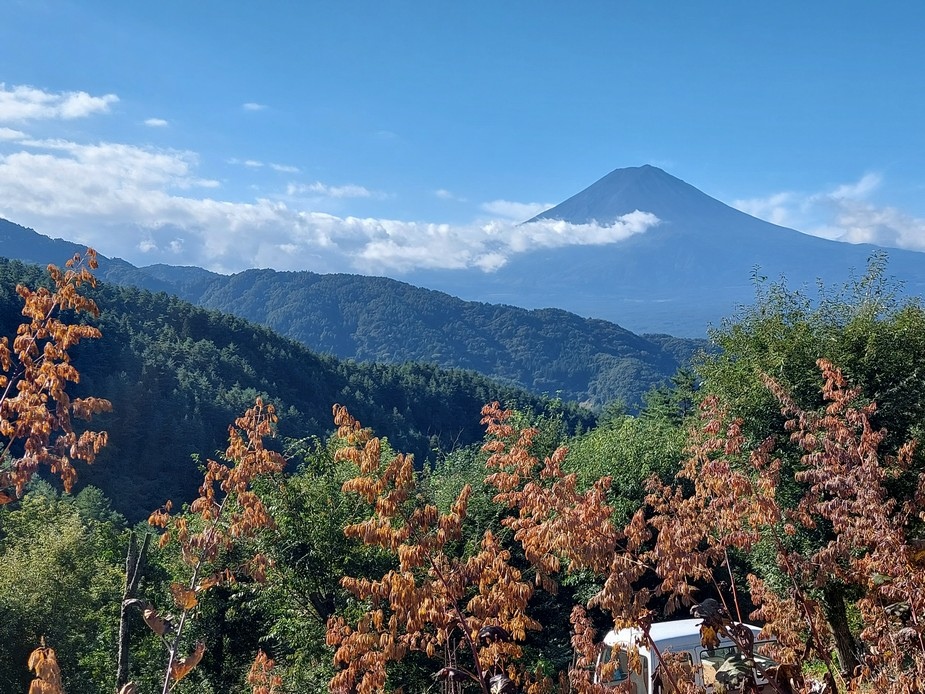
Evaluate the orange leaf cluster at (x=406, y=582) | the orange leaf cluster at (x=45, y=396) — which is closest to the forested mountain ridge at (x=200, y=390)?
the orange leaf cluster at (x=406, y=582)

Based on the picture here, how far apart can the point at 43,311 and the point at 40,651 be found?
2.16m

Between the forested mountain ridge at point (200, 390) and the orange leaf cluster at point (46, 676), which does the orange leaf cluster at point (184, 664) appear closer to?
the orange leaf cluster at point (46, 676)

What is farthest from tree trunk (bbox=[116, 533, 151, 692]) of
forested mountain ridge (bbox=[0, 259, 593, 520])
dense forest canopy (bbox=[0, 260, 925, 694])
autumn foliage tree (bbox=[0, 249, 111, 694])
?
forested mountain ridge (bbox=[0, 259, 593, 520])

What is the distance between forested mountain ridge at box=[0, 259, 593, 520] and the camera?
184ft

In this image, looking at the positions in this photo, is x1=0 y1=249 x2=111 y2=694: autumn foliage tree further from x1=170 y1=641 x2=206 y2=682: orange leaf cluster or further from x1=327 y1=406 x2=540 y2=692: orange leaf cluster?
x1=327 y1=406 x2=540 y2=692: orange leaf cluster

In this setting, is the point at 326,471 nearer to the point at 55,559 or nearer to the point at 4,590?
the point at 4,590

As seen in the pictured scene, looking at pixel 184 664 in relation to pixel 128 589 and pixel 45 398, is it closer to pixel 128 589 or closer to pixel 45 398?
pixel 128 589

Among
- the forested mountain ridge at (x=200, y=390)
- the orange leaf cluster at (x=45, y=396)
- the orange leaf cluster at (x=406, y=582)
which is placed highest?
the orange leaf cluster at (x=45, y=396)

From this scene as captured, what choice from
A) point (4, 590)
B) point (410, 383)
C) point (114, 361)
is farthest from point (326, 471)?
point (410, 383)

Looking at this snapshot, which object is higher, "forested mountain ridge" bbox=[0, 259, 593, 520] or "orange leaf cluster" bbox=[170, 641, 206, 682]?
"orange leaf cluster" bbox=[170, 641, 206, 682]

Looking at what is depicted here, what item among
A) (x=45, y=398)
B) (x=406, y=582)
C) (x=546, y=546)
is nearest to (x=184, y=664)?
(x=45, y=398)

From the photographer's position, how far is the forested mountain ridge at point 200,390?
5616cm

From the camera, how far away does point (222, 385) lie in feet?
258

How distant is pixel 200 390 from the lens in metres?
73.6
